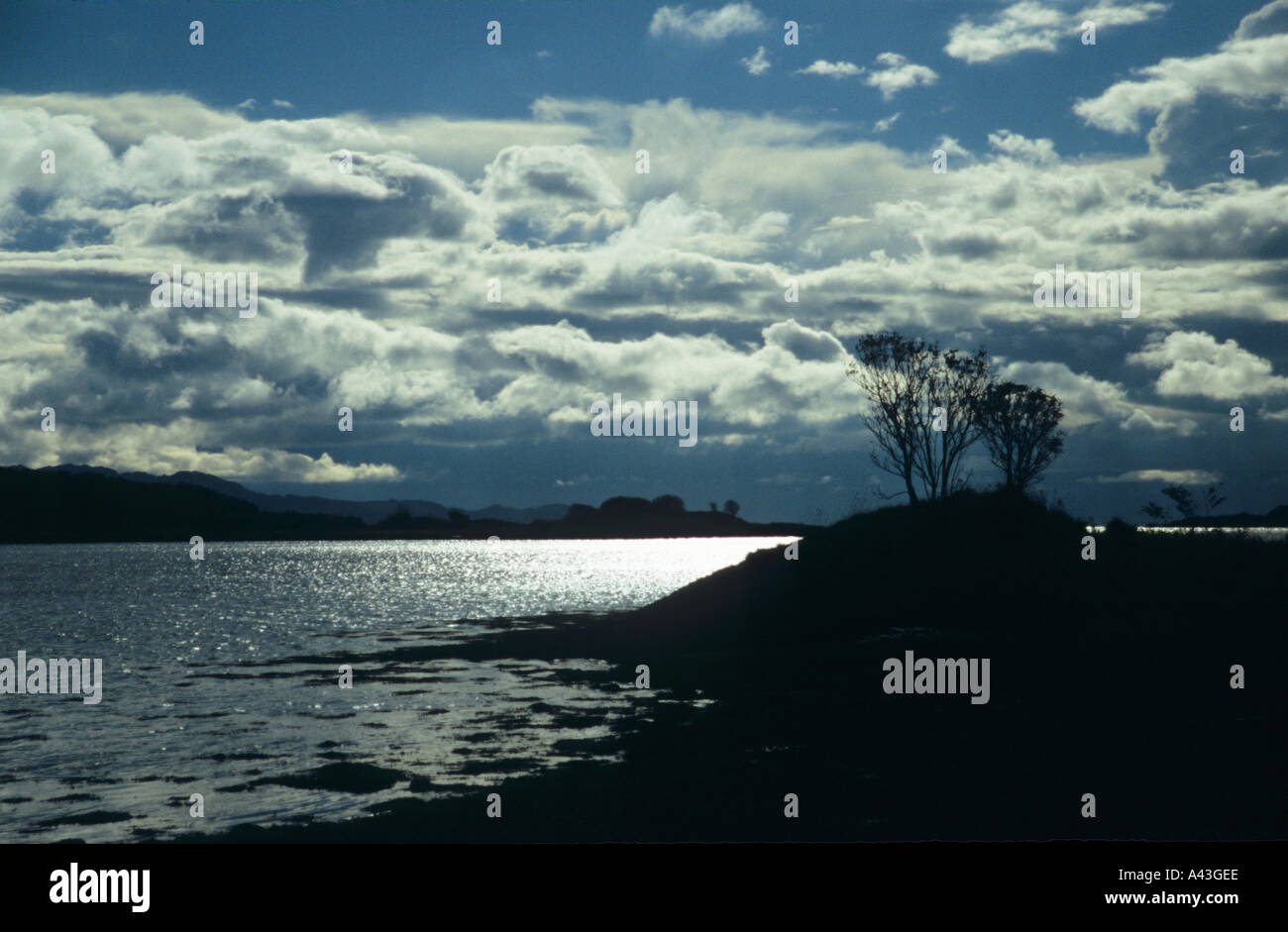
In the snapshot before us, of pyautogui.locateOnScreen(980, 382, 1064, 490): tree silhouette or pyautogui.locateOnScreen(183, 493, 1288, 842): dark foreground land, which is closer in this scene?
pyautogui.locateOnScreen(183, 493, 1288, 842): dark foreground land

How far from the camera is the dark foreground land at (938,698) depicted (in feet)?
65.7

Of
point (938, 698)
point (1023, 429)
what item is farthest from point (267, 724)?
point (1023, 429)

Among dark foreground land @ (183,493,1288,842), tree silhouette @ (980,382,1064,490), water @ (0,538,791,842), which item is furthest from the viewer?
tree silhouette @ (980,382,1064,490)

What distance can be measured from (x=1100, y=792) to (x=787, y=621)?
29409mm

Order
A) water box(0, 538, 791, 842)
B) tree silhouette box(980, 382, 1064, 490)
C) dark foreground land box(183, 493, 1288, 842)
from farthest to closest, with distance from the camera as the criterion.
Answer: tree silhouette box(980, 382, 1064, 490), water box(0, 538, 791, 842), dark foreground land box(183, 493, 1288, 842)

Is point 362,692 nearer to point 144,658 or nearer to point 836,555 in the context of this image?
point 144,658

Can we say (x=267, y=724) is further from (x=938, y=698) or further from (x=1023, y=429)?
(x=1023, y=429)

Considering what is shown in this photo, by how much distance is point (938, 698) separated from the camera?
1292 inches

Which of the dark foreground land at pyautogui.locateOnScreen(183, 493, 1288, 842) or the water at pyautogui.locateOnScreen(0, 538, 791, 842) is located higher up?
the dark foreground land at pyautogui.locateOnScreen(183, 493, 1288, 842)

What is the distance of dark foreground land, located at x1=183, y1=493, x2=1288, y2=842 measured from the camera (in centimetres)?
2002

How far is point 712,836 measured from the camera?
62.4 ft

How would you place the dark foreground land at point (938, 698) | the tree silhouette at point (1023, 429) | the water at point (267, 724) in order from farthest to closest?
the tree silhouette at point (1023, 429) → the water at point (267, 724) → the dark foreground land at point (938, 698)
